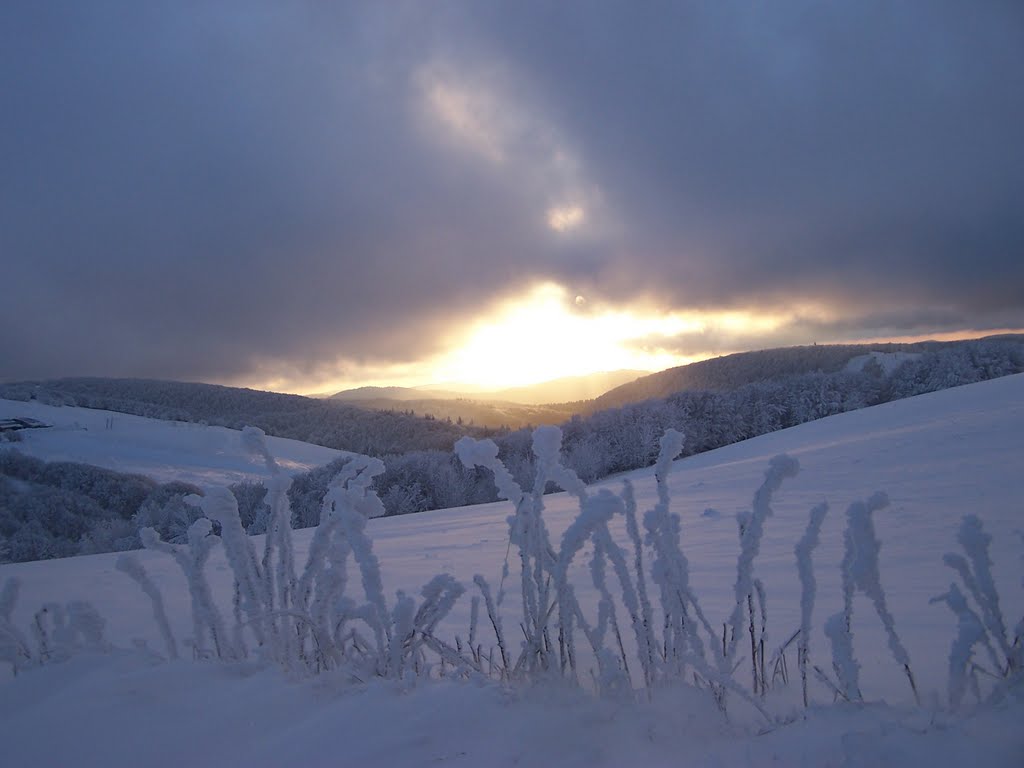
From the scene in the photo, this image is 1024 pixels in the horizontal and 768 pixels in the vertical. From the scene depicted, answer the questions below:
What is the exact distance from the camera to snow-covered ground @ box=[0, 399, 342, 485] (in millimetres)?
24922

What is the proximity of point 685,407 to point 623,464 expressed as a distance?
4722mm

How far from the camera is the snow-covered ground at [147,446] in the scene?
24.9 m

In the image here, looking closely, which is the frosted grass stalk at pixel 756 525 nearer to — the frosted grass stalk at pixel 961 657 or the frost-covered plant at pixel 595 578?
the frost-covered plant at pixel 595 578

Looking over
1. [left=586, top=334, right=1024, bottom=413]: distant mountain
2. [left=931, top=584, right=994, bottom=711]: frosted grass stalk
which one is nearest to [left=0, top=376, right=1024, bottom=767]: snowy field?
[left=931, top=584, right=994, bottom=711]: frosted grass stalk

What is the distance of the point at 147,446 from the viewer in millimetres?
30156

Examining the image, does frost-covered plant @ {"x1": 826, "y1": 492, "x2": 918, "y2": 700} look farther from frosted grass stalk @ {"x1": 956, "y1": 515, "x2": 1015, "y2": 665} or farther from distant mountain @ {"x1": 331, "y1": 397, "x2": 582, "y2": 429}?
distant mountain @ {"x1": 331, "y1": 397, "x2": 582, "y2": 429}

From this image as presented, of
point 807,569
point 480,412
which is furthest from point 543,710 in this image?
point 480,412

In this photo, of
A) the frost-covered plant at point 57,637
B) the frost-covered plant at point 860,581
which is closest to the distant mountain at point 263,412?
the frost-covered plant at point 57,637

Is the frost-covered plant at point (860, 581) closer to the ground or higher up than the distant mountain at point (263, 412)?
closer to the ground

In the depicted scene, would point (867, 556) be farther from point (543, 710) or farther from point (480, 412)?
point (480, 412)

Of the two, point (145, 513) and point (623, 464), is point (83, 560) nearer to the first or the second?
point (145, 513)

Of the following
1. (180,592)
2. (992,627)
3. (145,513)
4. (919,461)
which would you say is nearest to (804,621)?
(992,627)

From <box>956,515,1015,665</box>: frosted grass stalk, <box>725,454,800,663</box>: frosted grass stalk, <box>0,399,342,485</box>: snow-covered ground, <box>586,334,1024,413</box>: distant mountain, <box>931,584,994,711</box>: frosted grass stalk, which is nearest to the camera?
<box>931,584,994,711</box>: frosted grass stalk

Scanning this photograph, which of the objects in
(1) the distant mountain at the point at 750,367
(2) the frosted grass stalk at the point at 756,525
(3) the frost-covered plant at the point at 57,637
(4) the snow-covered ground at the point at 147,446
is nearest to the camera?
(2) the frosted grass stalk at the point at 756,525
